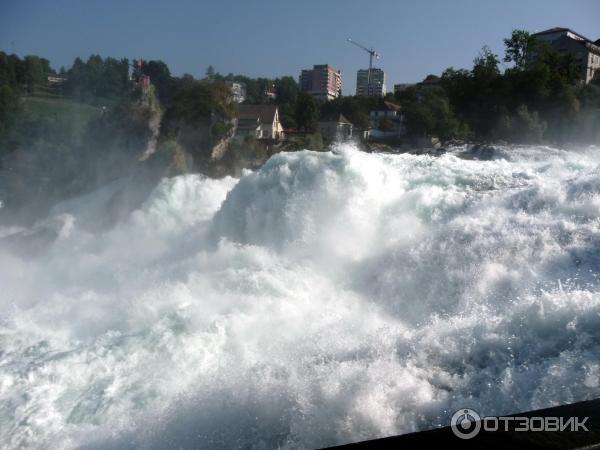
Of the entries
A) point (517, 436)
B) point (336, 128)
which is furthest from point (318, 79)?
point (517, 436)

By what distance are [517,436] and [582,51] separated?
43465 mm

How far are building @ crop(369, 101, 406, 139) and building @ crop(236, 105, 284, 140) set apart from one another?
7614 mm

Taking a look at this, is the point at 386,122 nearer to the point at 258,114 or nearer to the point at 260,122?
the point at 258,114

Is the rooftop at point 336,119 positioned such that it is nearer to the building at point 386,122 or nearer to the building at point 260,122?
the building at point 386,122

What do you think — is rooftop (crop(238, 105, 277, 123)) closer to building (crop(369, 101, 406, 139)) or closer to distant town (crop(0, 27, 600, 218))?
distant town (crop(0, 27, 600, 218))

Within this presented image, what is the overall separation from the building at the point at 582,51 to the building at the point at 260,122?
→ 19320mm

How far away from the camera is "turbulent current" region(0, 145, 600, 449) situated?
478 centimetres

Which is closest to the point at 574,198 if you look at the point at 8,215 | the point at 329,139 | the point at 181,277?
the point at 181,277

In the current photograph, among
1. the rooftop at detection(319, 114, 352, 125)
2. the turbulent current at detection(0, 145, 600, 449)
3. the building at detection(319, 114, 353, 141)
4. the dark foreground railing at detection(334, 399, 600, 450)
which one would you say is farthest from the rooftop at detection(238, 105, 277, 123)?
the dark foreground railing at detection(334, 399, 600, 450)

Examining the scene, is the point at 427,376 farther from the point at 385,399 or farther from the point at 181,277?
the point at 181,277

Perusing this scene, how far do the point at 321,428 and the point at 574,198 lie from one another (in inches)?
262

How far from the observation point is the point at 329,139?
31703 mm

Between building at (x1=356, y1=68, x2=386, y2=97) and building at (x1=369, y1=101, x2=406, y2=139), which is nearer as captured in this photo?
building at (x1=369, y1=101, x2=406, y2=139)

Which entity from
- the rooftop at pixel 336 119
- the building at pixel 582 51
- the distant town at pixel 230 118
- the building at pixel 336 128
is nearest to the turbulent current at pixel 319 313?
the distant town at pixel 230 118
